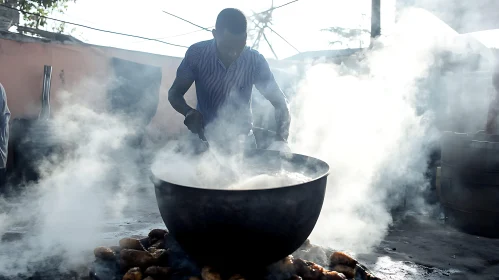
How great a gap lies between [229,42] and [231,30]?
92 mm

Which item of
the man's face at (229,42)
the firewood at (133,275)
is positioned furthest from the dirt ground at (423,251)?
the man's face at (229,42)

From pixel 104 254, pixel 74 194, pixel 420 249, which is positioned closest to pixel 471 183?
pixel 420 249

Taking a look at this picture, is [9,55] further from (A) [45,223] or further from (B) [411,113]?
(B) [411,113]

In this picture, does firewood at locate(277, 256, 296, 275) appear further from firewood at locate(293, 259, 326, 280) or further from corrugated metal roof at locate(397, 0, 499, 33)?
corrugated metal roof at locate(397, 0, 499, 33)

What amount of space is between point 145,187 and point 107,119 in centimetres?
326

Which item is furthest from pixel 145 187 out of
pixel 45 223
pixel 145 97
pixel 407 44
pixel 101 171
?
pixel 407 44

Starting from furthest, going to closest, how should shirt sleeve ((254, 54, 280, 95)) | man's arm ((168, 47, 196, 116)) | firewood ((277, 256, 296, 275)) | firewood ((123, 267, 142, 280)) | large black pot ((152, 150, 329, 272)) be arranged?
shirt sleeve ((254, 54, 280, 95)) → man's arm ((168, 47, 196, 116)) → firewood ((277, 256, 296, 275)) → firewood ((123, 267, 142, 280)) → large black pot ((152, 150, 329, 272))

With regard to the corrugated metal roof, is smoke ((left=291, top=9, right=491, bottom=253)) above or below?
below

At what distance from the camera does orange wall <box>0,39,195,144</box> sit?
7.62m

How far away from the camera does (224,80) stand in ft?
10.2

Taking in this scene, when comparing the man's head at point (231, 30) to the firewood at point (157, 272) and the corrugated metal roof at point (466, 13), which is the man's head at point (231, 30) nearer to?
the firewood at point (157, 272)

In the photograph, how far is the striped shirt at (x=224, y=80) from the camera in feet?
10.1

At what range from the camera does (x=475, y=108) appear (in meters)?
7.19

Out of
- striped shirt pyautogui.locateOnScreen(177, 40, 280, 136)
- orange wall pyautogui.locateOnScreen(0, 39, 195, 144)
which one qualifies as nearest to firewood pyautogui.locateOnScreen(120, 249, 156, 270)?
striped shirt pyautogui.locateOnScreen(177, 40, 280, 136)
